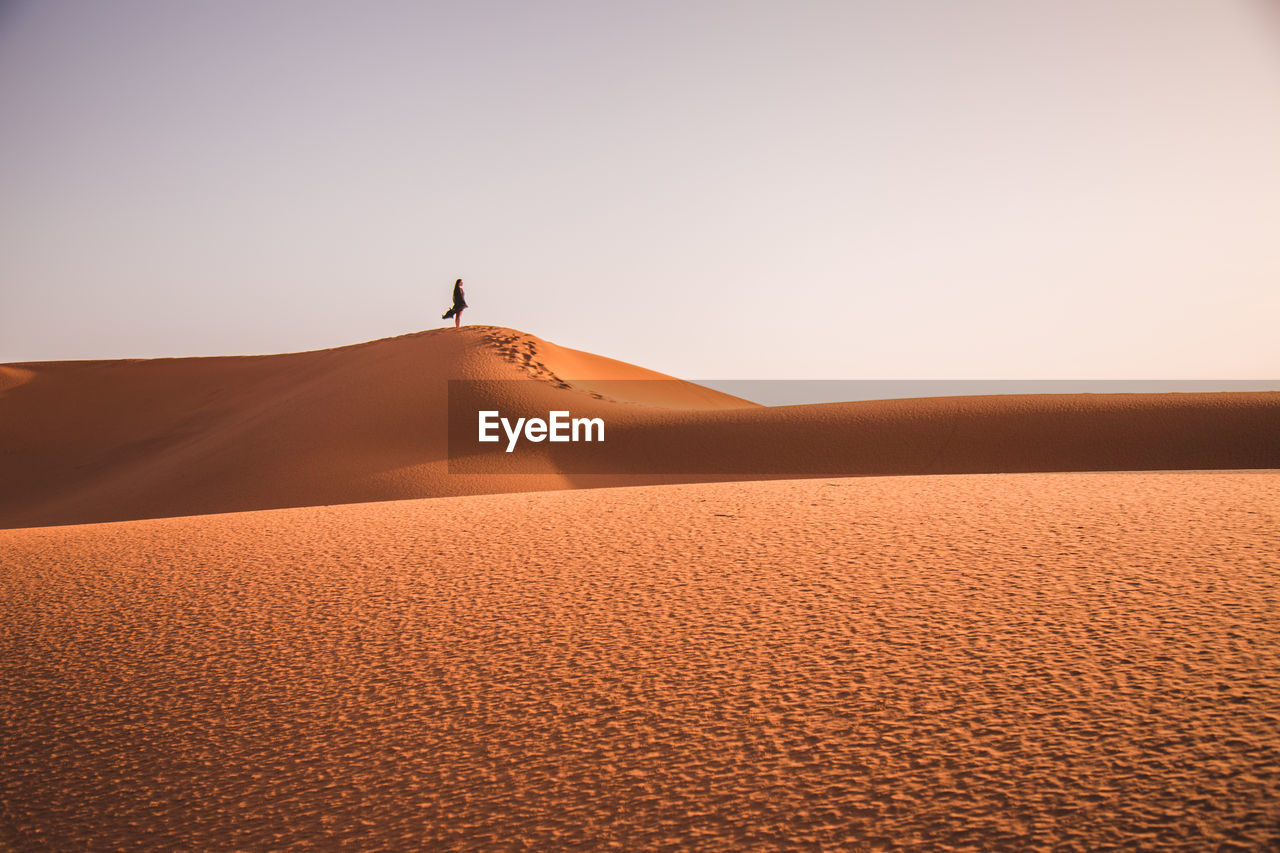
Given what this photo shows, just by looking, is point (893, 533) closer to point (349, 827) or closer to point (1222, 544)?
point (1222, 544)

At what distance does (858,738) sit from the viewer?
2439 mm

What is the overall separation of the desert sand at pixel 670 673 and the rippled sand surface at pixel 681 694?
1cm

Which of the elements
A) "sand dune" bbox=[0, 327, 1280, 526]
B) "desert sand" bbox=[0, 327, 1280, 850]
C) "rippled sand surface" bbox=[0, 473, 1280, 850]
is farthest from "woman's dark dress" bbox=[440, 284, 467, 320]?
"rippled sand surface" bbox=[0, 473, 1280, 850]

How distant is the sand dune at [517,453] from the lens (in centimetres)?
1395

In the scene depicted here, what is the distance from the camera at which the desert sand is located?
2.15 m

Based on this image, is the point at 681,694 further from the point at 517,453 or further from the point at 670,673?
the point at 517,453

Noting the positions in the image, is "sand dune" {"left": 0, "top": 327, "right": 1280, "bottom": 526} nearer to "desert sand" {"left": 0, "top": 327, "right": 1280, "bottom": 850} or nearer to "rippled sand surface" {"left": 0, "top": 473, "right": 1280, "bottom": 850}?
"desert sand" {"left": 0, "top": 327, "right": 1280, "bottom": 850}

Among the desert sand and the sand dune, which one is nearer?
the desert sand

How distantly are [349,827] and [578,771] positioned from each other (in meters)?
0.66

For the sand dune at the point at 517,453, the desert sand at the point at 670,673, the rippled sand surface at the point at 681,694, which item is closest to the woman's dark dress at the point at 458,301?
the sand dune at the point at 517,453

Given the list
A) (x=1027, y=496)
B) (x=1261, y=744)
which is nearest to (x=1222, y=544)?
(x=1027, y=496)

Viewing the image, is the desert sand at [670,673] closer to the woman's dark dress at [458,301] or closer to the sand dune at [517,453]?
the sand dune at [517,453]

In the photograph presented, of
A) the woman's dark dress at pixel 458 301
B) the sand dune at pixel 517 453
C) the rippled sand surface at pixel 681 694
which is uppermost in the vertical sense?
the woman's dark dress at pixel 458 301

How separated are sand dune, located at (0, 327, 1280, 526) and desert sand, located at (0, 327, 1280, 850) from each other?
6567 millimetres
